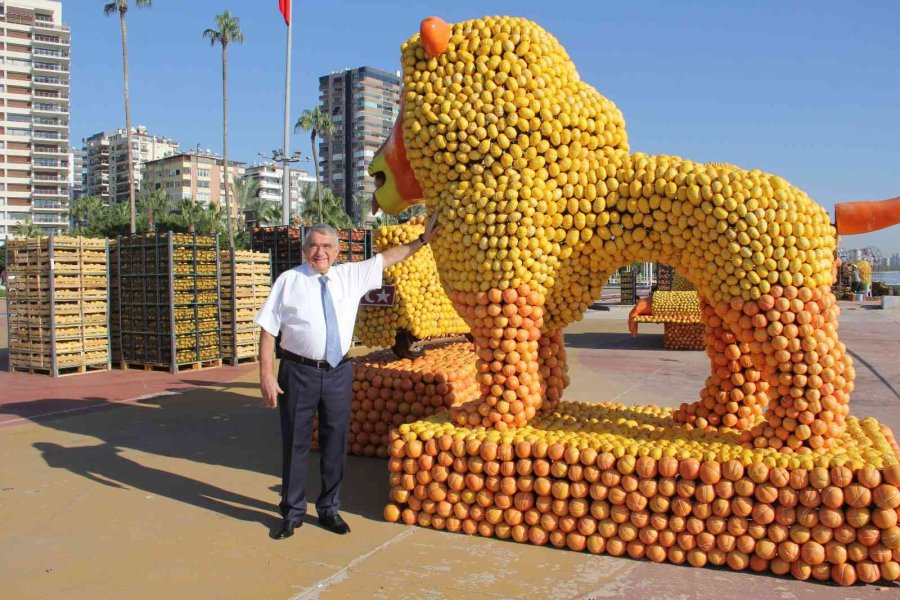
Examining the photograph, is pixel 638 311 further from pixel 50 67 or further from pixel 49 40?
pixel 49 40

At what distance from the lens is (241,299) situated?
11.3m

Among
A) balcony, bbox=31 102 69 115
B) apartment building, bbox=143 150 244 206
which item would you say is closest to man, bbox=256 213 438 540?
balcony, bbox=31 102 69 115

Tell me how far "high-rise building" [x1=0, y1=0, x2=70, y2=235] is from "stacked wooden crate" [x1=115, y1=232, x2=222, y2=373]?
65.7 m

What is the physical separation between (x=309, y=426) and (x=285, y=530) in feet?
1.86

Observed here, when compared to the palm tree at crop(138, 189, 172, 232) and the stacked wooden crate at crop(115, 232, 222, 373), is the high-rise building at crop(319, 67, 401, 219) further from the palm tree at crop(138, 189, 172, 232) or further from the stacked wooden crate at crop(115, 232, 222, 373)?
the stacked wooden crate at crop(115, 232, 222, 373)

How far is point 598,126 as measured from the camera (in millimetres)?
3945

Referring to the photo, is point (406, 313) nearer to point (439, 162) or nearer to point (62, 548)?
point (439, 162)

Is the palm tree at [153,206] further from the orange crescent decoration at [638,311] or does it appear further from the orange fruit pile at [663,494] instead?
the orange fruit pile at [663,494]

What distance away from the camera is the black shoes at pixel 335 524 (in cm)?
377

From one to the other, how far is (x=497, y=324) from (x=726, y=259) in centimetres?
125

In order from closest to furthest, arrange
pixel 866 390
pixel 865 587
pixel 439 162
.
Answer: pixel 865 587 < pixel 439 162 < pixel 866 390

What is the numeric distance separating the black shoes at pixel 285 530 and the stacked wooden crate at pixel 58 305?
308 inches

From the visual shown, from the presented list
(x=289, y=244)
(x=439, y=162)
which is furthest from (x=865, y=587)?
(x=289, y=244)

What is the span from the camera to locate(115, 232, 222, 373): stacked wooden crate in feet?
34.0
